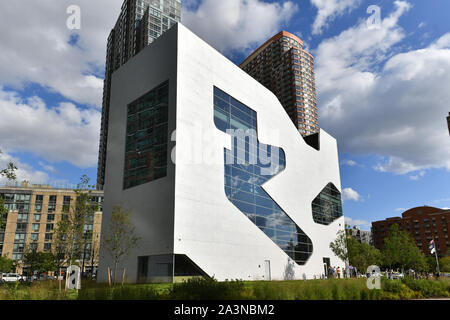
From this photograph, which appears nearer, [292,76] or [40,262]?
[40,262]

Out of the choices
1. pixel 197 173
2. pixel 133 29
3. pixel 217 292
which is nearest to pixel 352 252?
pixel 197 173

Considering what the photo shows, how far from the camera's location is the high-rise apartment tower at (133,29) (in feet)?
292

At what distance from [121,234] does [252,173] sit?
13429mm

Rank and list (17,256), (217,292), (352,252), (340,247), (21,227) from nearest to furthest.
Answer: (217,292)
(340,247)
(352,252)
(17,256)
(21,227)

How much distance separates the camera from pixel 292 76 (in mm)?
110812

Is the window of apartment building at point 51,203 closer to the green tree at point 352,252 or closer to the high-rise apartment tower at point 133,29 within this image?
the high-rise apartment tower at point 133,29

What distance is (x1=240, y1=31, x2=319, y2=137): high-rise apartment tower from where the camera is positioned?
108m

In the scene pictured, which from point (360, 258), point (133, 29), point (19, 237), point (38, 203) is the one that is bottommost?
point (360, 258)

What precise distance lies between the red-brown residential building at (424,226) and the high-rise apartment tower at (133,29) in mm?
99233

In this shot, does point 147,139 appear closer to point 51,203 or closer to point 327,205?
point 327,205

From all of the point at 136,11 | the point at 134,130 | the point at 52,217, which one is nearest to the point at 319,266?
the point at 134,130

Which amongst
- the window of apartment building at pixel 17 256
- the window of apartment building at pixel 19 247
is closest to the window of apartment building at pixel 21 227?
the window of apartment building at pixel 19 247
